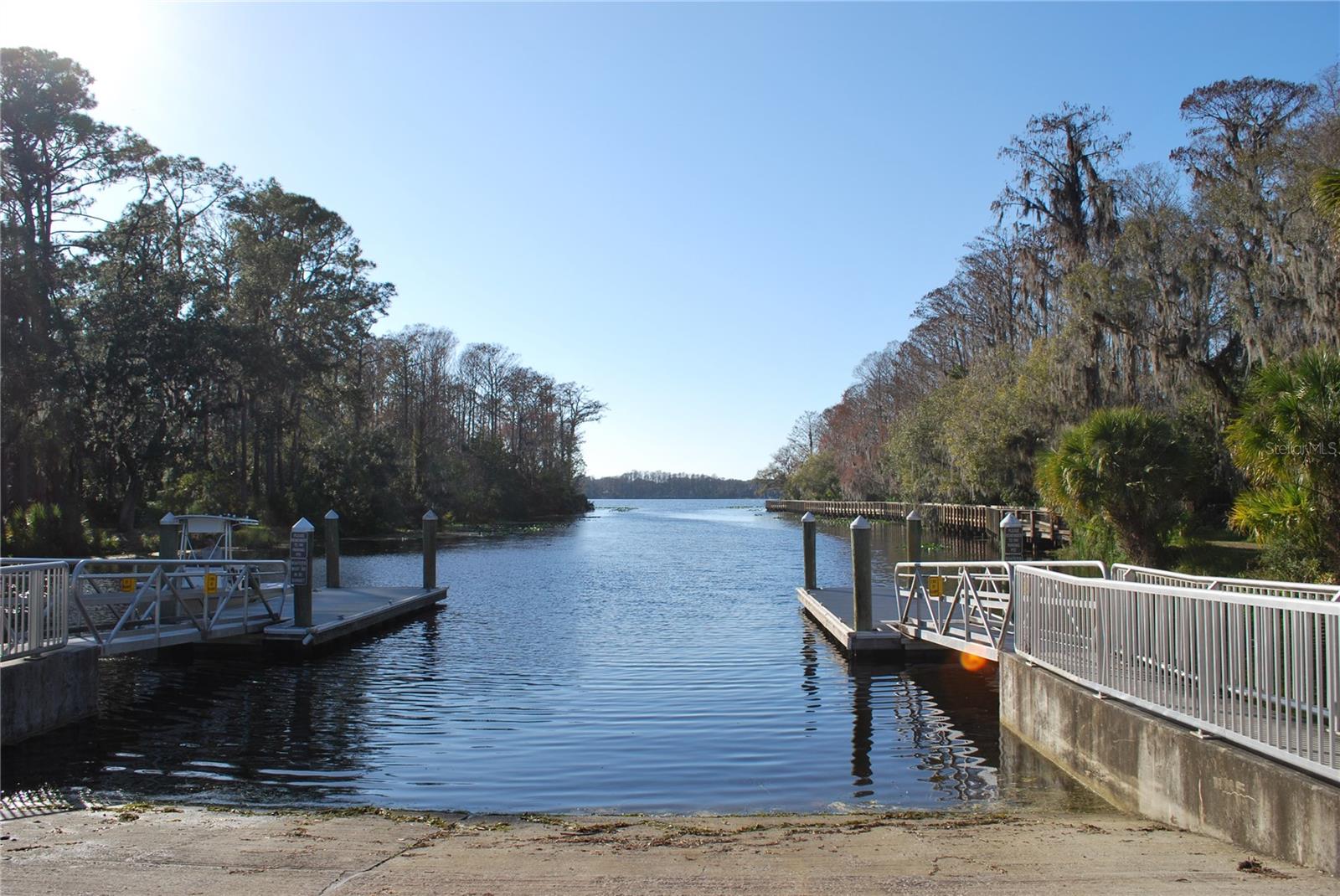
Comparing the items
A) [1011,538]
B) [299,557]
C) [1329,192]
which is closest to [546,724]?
[299,557]

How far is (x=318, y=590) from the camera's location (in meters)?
22.5

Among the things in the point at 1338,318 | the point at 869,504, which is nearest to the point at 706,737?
the point at 1338,318

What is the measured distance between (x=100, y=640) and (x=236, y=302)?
37288mm

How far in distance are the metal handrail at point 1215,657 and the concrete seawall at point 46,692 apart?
989cm

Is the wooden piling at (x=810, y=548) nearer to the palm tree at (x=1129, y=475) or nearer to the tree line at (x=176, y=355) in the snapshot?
the palm tree at (x=1129, y=475)

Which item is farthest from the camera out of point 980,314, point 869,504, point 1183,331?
point 869,504

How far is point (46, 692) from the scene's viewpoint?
33.0 ft

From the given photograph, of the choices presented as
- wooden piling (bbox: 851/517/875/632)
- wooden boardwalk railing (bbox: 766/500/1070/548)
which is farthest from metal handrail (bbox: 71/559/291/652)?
wooden boardwalk railing (bbox: 766/500/1070/548)

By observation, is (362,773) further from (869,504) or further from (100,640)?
(869,504)

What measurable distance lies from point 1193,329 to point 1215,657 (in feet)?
78.2

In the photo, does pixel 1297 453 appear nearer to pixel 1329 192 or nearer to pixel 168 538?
pixel 1329 192

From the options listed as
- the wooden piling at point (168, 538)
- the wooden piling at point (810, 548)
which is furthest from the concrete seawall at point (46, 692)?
the wooden piling at point (810, 548)

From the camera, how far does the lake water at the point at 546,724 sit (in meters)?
8.85

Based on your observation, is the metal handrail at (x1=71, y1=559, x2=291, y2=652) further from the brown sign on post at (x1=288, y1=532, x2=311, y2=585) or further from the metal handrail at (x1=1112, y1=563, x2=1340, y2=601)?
the metal handrail at (x1=1112, y1=563, x2=1340, y2=601)
